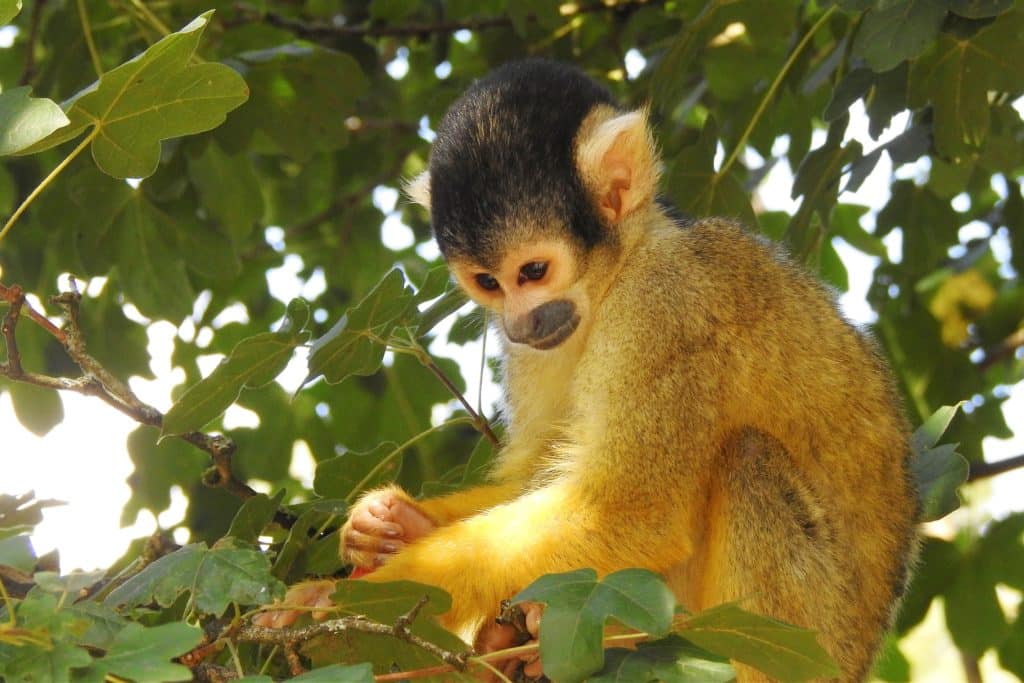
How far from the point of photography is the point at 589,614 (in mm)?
1933

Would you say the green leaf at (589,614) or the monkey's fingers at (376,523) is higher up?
the monkey's fingers at (376,523)

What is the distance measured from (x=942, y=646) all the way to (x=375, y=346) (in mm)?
8745

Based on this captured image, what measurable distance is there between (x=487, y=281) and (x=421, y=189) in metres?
0.43

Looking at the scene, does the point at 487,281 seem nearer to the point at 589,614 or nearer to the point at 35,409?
the point at 589,614

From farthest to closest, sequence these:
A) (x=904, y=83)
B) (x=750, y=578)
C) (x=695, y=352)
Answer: (x=904, y=83)
(x=695, y=352)
(x=750, y=578)

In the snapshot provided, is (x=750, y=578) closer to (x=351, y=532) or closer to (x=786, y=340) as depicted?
(x=786, y=340)

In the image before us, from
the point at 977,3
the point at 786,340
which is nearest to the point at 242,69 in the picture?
the point at 786,340

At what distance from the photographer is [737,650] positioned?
2023mm

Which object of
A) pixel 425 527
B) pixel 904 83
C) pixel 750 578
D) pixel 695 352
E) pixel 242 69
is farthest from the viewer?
pixel 242 69

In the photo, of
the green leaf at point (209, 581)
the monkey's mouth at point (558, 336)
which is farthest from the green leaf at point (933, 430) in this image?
the green leaf at point (209, 581)

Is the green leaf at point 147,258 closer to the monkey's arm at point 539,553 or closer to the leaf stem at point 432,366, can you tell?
the leaf stem at point 432,366

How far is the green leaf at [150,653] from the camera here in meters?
1.67

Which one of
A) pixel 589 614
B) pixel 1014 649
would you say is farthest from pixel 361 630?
pixel 1014 649

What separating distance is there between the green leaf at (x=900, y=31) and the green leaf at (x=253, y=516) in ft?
5.81
